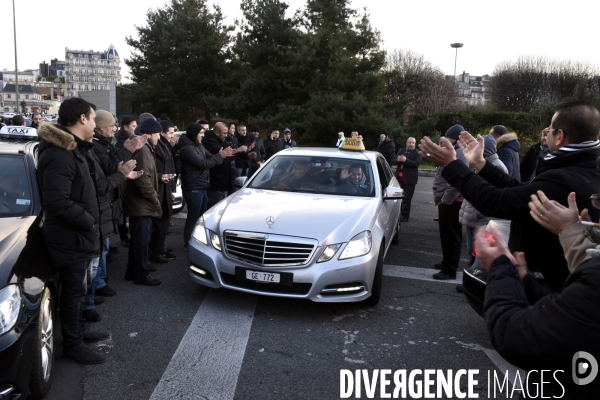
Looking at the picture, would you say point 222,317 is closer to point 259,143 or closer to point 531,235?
point 531,235

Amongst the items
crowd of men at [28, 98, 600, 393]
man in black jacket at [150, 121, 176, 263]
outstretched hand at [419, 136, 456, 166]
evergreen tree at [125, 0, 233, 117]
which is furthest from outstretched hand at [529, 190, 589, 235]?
evergreen tree at [125, 0, 233, 117]

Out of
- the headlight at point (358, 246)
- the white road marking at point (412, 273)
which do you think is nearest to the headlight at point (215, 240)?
the headlight at point (358, 246)

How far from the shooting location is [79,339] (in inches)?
148

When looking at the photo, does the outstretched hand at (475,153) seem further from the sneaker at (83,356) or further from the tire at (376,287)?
the sneaker at (83,356)

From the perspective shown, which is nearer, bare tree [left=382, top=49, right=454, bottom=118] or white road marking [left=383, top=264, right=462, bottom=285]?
white road marking [left=383, top=264, right=462, bottom=285]

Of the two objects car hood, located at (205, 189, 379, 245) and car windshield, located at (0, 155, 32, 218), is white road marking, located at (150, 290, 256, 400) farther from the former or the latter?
car windshield, located at (0, 155, 32, 218)

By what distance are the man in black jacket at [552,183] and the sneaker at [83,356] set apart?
291cm

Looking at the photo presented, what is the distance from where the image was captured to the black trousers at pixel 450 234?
6.19 meters

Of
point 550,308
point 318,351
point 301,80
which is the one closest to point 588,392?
point 550,308

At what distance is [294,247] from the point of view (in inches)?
184

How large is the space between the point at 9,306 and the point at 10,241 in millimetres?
576

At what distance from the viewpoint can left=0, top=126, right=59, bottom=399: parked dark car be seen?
9.19 ft

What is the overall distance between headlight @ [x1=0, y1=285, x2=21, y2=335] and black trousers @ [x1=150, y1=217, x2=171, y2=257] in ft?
10.5

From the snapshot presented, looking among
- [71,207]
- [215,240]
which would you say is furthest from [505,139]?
[71,207]
